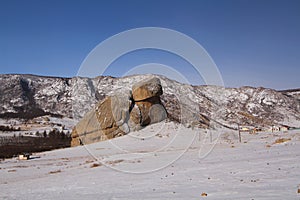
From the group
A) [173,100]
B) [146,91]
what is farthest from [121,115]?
[173,100]

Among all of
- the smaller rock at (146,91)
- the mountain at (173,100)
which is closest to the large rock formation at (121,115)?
the smaller rock at (146,91)

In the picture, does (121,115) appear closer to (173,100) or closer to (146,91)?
(146,91)

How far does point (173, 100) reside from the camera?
111438 millimetres

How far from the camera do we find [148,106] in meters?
42.7

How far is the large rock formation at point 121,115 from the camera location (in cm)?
4066

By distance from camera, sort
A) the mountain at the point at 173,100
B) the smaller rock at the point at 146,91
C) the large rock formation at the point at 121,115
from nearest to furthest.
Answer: the large rock formation at the point at 121,115, the smaller rock at the point at 146,91, the mountain at the point at 173,100

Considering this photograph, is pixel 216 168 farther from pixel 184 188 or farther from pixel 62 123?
pixel 62 123

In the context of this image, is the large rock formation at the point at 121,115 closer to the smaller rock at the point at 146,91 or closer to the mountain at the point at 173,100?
the smaller rock at the point at 146,91

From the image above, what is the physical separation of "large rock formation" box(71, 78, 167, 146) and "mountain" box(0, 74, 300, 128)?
50280 millimetres

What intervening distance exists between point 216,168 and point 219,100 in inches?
5591

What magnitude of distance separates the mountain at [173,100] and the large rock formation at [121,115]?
5028 centimetres

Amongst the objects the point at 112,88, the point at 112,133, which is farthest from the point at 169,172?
the point at 112,88

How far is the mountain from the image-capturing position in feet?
368

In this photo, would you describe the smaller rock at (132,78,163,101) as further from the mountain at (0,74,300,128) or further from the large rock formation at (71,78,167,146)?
the mountain at (0,74,300,128)
